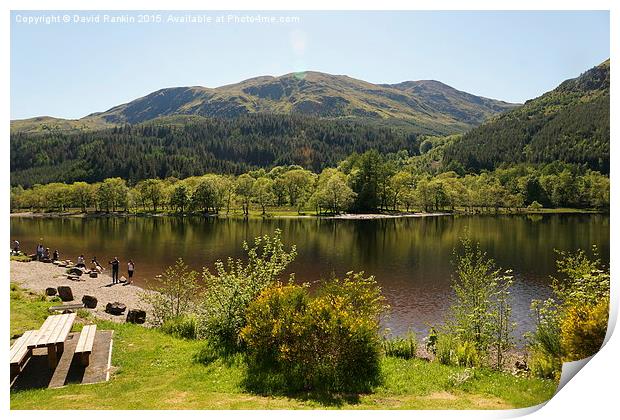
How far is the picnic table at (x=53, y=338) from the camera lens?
1238 cm

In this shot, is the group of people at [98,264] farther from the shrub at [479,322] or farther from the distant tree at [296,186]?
the distant tree at [296,186]

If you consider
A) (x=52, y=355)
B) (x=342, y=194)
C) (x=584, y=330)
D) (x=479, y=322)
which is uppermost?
(x=342, y=194)

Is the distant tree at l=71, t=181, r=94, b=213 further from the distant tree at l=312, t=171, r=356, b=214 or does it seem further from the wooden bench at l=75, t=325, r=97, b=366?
the wooden bench at l=75, t=325, r=97, b=366

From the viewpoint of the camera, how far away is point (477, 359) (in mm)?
15422

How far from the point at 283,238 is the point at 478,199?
80411 millimetres

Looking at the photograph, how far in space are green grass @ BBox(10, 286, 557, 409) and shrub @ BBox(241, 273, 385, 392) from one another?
0.52 meters

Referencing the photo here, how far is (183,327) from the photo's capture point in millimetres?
17547

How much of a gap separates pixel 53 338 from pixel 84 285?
2064cm

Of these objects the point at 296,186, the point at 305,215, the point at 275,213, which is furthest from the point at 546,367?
the point at 296,186

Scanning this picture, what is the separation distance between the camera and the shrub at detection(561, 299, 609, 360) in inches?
539

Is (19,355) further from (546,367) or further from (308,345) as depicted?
(546,367)

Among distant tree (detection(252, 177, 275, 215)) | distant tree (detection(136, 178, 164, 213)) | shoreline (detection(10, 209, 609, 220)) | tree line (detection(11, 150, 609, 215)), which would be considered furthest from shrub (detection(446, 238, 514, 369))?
distant tree (detection(136, 178, 164, 213))

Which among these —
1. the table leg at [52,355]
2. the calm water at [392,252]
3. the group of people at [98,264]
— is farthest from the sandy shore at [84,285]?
the table leg at [52,355]
